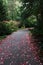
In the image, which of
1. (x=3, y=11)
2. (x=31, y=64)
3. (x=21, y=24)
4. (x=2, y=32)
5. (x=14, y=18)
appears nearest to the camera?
(x=31, y=64)

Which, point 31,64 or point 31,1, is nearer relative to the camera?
point 31,64

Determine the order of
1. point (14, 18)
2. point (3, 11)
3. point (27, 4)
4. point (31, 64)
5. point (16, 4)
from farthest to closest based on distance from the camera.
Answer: point (16, 4), point (14, 18), point (3, 11), point (27, 4), point (31, 64)

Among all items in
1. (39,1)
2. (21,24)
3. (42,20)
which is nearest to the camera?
(39,1)

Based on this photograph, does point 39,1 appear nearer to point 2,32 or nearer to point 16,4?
point 2,32

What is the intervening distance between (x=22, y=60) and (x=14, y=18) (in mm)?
35925

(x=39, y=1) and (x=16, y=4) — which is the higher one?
(x=39, y=1)

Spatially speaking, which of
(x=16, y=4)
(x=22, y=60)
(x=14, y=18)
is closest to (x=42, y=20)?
(x=22, y=60)

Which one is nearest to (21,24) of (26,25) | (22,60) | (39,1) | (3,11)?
(26,25)

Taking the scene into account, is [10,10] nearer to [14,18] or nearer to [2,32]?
[14,18]

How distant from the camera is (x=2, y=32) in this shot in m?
24.0

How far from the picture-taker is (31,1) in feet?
56.0

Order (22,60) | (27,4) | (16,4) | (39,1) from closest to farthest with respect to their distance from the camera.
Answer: (22,60)
(39,1)
(27,4)
(16,4)

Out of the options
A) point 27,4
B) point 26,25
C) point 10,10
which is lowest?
point 26,25

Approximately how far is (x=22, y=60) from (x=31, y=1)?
9.05 m
